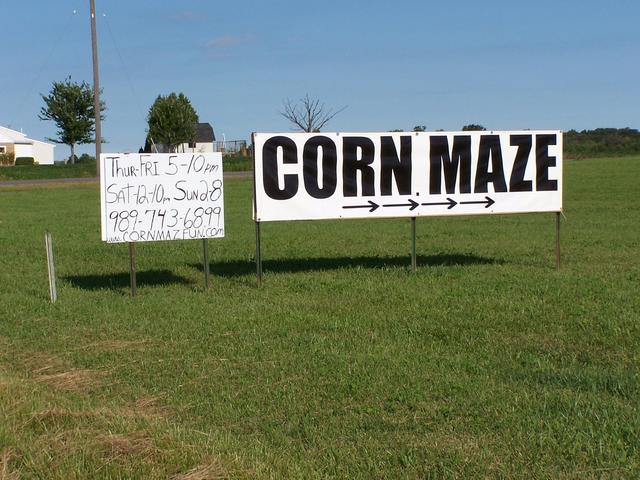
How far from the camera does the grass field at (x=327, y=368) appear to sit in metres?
4.71

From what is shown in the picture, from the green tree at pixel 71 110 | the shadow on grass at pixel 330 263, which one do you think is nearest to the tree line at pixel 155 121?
the green tree at pixel 71 110

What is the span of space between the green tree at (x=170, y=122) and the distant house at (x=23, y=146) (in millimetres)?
25628

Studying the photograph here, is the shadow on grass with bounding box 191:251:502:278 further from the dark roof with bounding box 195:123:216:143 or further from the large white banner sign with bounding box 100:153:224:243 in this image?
the dark roof with bounding box 195:123:216:143

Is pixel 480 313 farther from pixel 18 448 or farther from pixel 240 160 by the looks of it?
pixel 240 160

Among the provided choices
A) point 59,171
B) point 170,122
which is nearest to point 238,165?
point 59,171

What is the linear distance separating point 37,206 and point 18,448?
2794 cm

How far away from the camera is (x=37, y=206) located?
31.3 m

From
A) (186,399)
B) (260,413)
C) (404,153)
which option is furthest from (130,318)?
(404,153)

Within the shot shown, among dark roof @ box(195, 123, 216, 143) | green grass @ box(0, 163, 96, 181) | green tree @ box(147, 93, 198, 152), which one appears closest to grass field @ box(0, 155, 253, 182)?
green grass @ box(0, 163, 96, 181)

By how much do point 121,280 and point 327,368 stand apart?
6240 mm

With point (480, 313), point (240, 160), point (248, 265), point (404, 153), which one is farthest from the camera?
point (240, 160)

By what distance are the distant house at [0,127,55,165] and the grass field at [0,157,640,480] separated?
92.1 meters

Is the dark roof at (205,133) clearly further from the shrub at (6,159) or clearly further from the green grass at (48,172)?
the green grass at (48,172)

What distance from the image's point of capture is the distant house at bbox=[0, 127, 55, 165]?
100188mm
